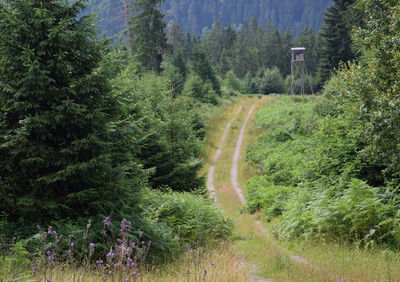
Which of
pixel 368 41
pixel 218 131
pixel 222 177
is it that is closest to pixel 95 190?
pixel 368 41

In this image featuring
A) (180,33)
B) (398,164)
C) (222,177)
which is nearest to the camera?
(398,164)

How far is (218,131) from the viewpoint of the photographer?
34062mm

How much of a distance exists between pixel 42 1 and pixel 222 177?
52.6 ft

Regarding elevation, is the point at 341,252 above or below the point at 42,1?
below

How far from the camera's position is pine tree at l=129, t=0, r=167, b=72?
4084 centimetres

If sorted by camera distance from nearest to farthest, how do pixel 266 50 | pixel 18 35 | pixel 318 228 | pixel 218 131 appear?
pixel 18 35 < pixel 318 228 < pixel 218 131 < pixel 266 50

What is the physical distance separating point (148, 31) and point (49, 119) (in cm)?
3892

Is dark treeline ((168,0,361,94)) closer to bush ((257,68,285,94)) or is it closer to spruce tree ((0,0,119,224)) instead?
bush ((257,68,285,94))

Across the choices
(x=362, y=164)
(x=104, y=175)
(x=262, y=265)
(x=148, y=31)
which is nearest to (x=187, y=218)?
(x=262, y=265)

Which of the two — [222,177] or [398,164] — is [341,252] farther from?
[222,177]

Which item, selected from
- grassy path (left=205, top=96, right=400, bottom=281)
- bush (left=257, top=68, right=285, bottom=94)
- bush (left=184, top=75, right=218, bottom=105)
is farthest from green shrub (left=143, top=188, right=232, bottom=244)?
bush (left=257, top=68, right=285, bottom=94)

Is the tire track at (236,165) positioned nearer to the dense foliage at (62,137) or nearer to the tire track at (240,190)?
the tire track at (240,190)

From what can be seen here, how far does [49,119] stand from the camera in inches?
248

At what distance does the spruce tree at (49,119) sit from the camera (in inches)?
243
